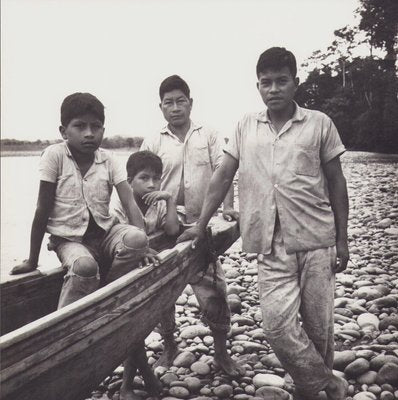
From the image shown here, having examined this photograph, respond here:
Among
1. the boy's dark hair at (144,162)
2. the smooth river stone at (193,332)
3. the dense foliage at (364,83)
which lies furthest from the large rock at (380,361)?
the dense foliage at (364,83)

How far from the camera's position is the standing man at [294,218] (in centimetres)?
253

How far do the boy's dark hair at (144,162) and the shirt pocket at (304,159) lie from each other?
1.11 meters

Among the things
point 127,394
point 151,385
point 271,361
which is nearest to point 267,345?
point 271,361

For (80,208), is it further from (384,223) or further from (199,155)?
(384,223)

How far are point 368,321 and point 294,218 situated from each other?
2.04 m

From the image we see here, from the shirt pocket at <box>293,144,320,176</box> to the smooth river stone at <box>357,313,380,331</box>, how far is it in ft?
6.80

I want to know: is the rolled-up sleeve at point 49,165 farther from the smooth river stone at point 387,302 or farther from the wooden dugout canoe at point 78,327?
the smooth river stone at point 387,302

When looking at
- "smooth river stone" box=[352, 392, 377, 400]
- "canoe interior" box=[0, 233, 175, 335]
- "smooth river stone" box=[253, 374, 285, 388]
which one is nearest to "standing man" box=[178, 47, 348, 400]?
"smooth river stone" box=[352, 392, 377, 400]

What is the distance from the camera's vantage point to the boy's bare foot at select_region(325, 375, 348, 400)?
270 cm

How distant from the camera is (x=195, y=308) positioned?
5035 mm

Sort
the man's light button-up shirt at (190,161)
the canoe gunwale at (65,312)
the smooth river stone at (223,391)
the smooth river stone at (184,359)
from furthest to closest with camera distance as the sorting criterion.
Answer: the smooth river stone at (184,359), the man's light button-up shirt at (190,161), the smooth river stone at (223,391), the canoe gunwale at (65,312)

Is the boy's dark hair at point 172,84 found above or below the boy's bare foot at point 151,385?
above

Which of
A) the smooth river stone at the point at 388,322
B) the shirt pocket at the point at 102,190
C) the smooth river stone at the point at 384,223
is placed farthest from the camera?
the smooth river stone at the point at 384,223

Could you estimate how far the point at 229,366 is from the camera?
3.38m
